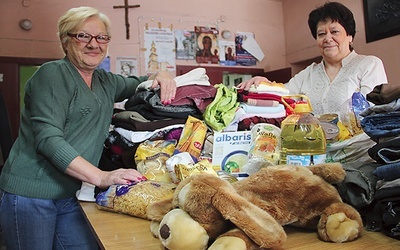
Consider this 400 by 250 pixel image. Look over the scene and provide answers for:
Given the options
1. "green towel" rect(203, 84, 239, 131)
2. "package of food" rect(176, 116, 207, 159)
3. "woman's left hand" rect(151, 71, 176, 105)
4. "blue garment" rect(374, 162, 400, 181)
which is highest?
"woman's left hand" rect(151, 71, 176, 105)

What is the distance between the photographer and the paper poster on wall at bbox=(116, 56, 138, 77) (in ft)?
12.7

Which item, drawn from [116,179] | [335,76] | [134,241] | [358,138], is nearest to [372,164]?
[358,138]

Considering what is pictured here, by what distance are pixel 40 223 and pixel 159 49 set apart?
3.17 metres

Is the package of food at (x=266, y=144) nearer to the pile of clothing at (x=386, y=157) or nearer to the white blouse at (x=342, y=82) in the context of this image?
the pile of clothing at (x=386, y=157)

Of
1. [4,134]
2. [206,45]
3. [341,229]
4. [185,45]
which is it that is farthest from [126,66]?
[341,229]

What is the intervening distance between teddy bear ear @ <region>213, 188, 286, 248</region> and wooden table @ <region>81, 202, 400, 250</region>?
94 mm

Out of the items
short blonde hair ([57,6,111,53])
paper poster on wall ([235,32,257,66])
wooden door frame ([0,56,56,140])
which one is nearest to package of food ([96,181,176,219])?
short blonde hair ([57,6,111,53])

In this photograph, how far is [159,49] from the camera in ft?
13.3

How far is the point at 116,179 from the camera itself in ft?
2.86

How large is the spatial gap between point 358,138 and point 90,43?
877 mm

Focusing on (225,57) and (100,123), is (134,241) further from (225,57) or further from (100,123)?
(225,57)

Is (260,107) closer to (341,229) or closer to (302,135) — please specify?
(302,135)

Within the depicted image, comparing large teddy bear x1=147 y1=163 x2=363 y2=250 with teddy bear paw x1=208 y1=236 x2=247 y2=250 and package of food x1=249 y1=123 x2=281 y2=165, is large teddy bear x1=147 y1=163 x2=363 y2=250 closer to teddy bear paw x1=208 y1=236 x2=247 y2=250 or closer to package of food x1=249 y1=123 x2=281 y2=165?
teddy bear paw x1=208 y1=236 x2=247 y2=250

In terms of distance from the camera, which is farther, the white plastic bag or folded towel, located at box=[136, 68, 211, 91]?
folded towel, located at box=[136, 68, 211, 91]
